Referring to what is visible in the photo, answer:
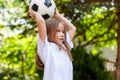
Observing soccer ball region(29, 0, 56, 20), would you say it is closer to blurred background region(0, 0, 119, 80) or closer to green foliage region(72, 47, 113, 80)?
blurred background region(0, 0, 119, 80)

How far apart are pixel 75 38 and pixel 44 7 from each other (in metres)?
6.32

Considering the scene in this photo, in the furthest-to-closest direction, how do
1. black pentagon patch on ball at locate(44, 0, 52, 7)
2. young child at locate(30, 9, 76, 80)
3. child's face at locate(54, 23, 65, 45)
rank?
black pentagon patch on ball at locate(44, 0, 52, 7) → child's face at locate(54, 23, 65, 45) → young child at locate(30, 9, 76, 80)

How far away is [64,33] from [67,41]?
0.11m

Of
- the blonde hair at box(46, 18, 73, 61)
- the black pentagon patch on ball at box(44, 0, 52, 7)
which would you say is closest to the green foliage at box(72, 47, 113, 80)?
the black pentagon patch on ball at box(44, 0, 52, 7)

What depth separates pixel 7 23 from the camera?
10.1 m

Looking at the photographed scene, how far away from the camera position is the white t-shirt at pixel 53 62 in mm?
3984

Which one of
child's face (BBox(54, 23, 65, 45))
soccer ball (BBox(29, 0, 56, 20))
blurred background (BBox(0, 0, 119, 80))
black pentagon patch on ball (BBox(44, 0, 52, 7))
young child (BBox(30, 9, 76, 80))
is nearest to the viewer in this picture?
young child (BBox(30, 9, 76, 80))

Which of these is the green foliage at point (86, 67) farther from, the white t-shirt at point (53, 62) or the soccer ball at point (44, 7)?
the white t-shirt at point (53, 62)

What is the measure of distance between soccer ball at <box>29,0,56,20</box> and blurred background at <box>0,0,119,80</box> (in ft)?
8.20

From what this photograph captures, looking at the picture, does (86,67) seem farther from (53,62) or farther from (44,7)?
(53,62)

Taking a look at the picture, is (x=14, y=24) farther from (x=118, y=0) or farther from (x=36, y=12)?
(x=36, y=12)

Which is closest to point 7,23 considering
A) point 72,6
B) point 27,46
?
point 27,46

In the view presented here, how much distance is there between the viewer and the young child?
398cm

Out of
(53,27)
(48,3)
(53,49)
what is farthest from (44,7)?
(53,49)
